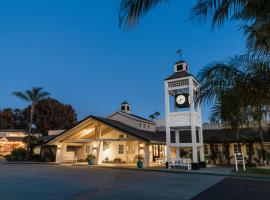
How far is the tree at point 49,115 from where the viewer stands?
49.3m

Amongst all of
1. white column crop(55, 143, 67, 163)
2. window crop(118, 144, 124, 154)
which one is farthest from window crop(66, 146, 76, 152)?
window crop(118, 144, 124, 154)

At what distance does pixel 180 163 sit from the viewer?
20516mm

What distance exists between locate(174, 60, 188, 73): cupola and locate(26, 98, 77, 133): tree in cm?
3433

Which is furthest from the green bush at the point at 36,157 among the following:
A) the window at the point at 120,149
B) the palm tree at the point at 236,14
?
the palm tree at the point at 236,14

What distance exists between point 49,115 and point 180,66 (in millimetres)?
35735

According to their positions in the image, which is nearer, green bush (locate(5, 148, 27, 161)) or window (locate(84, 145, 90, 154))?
green bush (locate(5, 148, 27, 161))

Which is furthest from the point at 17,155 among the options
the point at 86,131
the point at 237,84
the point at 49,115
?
the point at 237,84

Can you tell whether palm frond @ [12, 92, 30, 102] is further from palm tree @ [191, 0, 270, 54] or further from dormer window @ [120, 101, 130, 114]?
palm tree @ [191, 0, 270, 54]

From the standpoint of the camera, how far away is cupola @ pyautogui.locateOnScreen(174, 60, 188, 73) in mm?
23203

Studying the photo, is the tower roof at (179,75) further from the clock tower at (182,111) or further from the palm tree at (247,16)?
the palm tree at (247,16)

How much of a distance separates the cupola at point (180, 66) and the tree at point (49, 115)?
3433 centimetres

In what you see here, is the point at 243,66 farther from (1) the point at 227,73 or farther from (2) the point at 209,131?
(2) the point at 209,131

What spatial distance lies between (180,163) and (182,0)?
19634 millimetres

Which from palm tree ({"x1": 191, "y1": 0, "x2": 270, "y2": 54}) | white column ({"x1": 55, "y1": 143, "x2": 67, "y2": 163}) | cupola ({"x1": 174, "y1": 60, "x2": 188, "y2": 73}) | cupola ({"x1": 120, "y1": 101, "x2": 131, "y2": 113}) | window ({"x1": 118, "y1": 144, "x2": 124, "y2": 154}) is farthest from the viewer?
cupola ({"x1": 120, "y1": 101, "x2": 131, "y2": 113})
